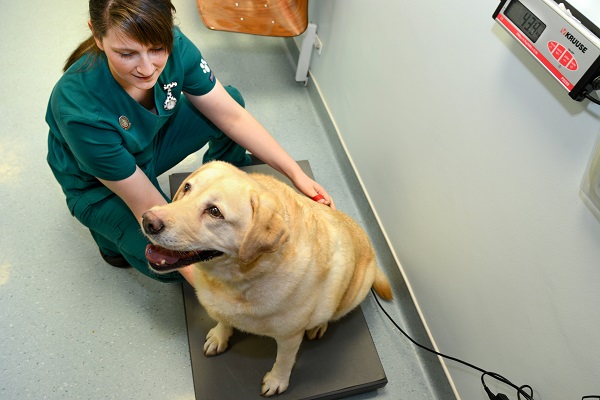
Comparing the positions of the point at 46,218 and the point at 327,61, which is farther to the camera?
the point at 327,61

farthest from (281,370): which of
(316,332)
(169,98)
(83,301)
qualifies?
(169,98)

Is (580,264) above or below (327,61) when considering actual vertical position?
above

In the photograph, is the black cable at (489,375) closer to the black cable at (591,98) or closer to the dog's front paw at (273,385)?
the dog's front paw at (273,385)

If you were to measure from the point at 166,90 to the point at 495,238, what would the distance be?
1.02 meters

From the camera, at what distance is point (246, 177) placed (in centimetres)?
108

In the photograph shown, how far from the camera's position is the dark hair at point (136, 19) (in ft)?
3.49

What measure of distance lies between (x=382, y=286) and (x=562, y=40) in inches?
40.9

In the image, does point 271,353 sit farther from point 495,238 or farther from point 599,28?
point 599,28

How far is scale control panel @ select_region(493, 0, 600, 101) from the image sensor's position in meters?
0.86


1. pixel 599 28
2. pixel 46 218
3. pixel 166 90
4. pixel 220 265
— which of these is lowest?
pixel 46 218

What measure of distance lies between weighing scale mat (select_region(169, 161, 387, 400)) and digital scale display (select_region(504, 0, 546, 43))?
1.07 m

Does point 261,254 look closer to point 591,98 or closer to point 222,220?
point 222,220

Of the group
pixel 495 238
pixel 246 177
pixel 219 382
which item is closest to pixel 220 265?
pixel 246 177

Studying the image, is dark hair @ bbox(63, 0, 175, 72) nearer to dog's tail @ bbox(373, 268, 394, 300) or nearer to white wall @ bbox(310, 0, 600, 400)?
white wall @ bbox(310, 0, 600, 400)
